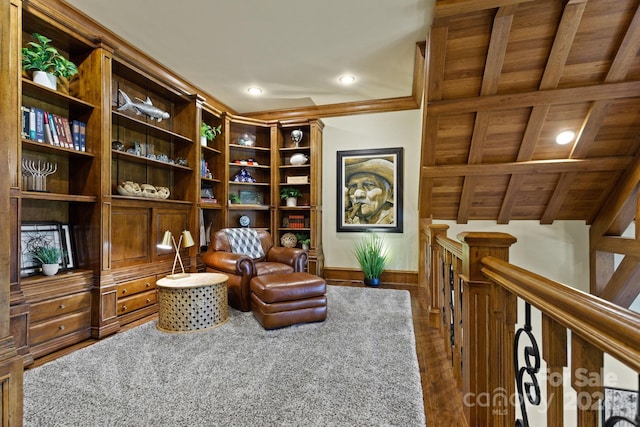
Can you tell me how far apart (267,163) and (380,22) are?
9.31 ft

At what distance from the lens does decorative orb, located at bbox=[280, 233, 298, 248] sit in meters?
4.59

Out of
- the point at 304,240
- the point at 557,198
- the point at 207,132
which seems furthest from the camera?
the point at 304,240

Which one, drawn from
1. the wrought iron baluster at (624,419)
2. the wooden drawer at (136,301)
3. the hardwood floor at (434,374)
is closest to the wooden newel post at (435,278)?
the hardwood floor at (434,374)

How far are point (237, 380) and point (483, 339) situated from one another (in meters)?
1.39

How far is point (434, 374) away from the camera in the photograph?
1859 millimetres

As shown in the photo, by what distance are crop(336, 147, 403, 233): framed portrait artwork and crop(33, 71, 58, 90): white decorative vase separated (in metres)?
3.32

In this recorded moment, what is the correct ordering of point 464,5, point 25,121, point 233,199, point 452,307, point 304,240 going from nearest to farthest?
1. point 452,307
2. point 464,5
3. point 25,121
4. point 233,199
5. point 304,240

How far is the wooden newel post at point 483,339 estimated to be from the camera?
1129 millimetres

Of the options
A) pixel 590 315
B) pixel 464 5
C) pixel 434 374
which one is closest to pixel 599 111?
pixel 464 5

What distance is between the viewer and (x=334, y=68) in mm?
3350

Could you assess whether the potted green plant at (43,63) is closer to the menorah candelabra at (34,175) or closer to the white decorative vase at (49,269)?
the menorah candelabra at (34,175)

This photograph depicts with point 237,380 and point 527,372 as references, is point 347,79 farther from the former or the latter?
point 527,372

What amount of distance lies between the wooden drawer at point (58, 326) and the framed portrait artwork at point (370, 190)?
3.21 m

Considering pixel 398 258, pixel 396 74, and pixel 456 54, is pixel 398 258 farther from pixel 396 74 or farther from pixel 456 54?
pixel 456 54
